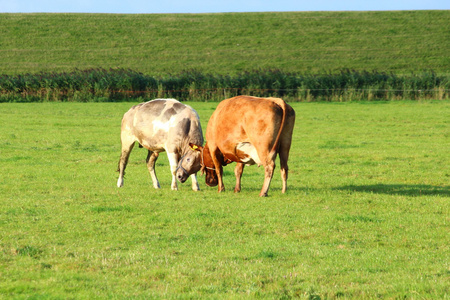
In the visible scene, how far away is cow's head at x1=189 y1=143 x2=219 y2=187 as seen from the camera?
41.0 ft

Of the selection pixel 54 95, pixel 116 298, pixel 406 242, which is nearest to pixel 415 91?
pixel 54 95

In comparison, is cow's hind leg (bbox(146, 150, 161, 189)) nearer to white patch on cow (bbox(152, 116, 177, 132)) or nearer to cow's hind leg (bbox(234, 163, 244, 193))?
white patch on cow (bbox(152, 116, 177, 132))

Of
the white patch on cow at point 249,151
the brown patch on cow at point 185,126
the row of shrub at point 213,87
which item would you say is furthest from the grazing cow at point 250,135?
the row of shrub at point 213,87

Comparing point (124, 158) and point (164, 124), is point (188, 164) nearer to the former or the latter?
point (164, 124)

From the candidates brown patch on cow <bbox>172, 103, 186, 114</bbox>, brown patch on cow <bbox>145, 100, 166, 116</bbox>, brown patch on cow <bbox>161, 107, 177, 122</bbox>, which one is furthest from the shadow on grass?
brown patch on cow <bbox>145, 100, 166, 116</bbox>

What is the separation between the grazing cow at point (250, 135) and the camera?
11422 millimetres

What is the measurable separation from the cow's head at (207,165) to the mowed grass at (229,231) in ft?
1.54

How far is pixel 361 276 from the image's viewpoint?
21.4 feet

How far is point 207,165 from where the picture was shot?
41.6ft

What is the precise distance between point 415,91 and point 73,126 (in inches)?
947

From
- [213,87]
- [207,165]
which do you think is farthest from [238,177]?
[213,87]

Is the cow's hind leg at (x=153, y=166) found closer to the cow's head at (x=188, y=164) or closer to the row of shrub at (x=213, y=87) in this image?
the cow's head at (x=188, y=164)

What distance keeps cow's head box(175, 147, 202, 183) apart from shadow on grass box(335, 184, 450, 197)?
9.94ft

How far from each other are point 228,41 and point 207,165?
60252 mm
